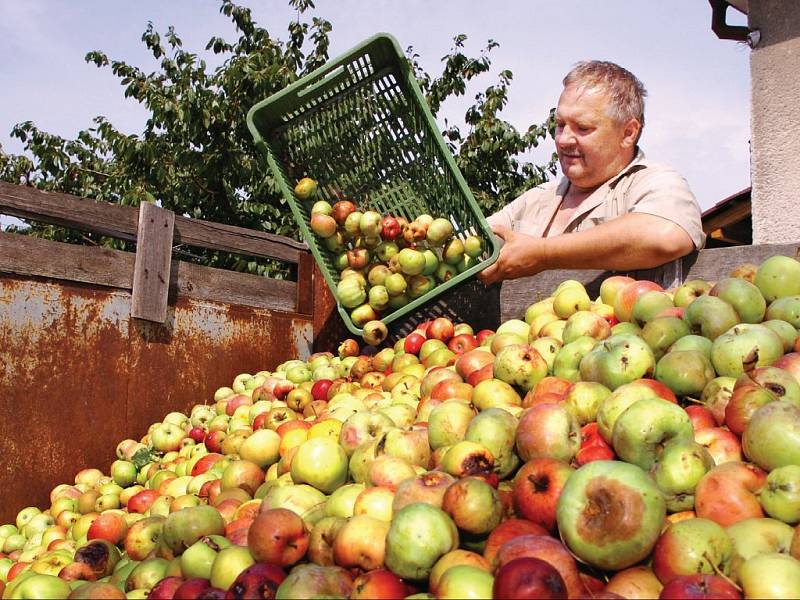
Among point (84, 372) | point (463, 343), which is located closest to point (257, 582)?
point (463, 343)

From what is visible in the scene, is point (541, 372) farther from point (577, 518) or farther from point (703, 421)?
point (577, 518)

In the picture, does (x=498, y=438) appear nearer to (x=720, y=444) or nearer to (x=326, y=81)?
(x=720, y=444)

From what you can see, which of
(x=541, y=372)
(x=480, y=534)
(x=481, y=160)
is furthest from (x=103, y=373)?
(x=481, y=160)

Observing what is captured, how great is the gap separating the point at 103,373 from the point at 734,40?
6.99m

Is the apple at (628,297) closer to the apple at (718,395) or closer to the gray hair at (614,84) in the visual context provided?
the apple at (718,395)

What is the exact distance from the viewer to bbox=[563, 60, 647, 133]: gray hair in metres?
4.13

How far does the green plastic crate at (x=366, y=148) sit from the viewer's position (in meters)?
4.23

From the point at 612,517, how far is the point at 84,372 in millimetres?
3376

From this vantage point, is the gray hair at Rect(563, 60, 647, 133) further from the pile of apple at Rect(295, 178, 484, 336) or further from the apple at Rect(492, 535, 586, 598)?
the apple at Rect(492, 535, 586, 598)

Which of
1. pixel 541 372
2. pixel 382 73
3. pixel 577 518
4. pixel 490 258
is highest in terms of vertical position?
pixel 382 73

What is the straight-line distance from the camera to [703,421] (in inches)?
82.1

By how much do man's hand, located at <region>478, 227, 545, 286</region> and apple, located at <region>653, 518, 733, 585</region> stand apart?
2481 mm

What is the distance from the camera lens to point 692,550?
146cm

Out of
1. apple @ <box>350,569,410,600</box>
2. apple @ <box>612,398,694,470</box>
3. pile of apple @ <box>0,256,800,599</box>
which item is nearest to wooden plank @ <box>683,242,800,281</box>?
pile of apple @ <box>0,256,800,599</box>
